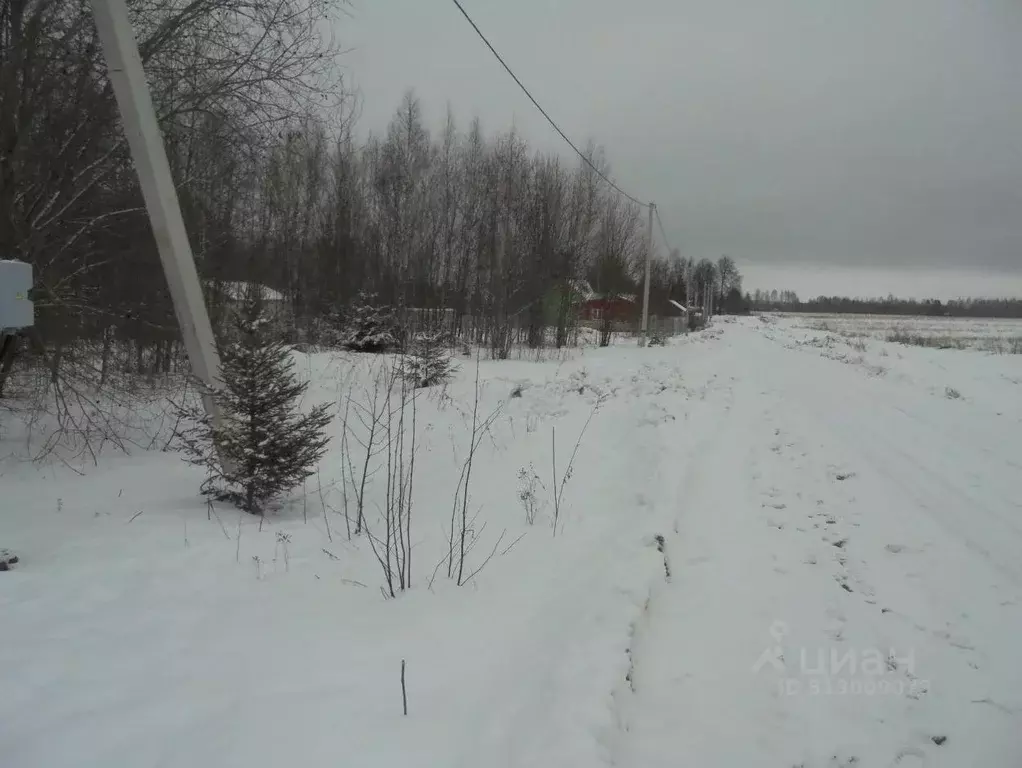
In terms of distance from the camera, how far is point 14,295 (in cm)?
400

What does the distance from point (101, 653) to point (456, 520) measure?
2.83m

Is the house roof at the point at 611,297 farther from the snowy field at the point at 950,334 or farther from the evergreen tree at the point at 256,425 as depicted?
the evergreen tree at the point at 256,425

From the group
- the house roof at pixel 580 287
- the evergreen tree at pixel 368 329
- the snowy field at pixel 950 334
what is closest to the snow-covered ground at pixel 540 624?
the evergreen tree at pixel 368 329

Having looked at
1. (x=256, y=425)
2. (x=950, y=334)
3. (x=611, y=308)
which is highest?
(x=611, y=308)

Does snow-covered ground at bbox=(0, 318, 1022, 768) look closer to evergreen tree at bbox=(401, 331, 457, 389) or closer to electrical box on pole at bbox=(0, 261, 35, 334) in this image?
electrical box on pole at bbox=(0, 261, 35, 334)

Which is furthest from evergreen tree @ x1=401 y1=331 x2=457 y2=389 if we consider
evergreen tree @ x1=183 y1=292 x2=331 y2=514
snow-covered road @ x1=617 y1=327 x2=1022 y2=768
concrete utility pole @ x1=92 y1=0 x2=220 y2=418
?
evergreen tree @ x1=183 y1=292 x2=331 y2=514

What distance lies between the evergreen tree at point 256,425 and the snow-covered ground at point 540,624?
0.35m

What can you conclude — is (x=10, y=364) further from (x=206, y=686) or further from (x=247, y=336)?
(x=206, y=686)

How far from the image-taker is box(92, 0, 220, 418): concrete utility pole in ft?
16.6

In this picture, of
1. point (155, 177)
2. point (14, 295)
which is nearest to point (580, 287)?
point (155, 177)

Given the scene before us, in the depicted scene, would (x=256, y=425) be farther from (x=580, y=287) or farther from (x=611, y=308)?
(x=611, y=308)

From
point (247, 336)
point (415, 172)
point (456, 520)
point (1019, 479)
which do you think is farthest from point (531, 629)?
point (415, 172)

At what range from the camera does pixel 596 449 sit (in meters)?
7.92

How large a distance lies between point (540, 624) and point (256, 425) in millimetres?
3081
